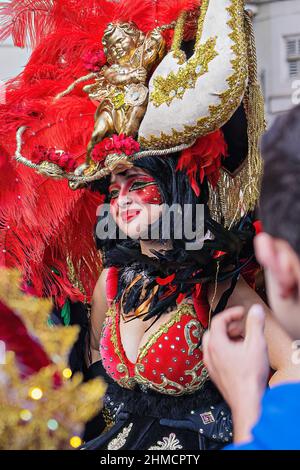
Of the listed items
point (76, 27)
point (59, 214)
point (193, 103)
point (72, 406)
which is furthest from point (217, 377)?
point (76, 27)

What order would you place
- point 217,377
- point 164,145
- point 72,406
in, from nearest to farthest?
point 217,377, point 72,406, point 164,145

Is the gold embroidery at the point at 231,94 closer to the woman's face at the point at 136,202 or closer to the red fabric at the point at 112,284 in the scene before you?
the woman's face at the point at 136,202

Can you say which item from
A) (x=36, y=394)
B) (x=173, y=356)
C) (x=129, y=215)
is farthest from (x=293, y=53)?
(x=36, y=394)

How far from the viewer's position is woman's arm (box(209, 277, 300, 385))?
1654 mm

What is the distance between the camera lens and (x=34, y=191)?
215 centimetres

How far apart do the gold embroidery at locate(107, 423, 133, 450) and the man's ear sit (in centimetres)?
110

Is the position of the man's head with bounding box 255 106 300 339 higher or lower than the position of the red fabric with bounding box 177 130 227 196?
higher

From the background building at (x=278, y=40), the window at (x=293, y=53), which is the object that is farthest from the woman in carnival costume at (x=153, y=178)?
the window at (x=293, y=53)

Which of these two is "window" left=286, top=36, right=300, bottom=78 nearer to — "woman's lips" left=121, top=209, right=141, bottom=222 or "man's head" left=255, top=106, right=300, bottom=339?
"woman's lips" left=121, top=209, right=141, bottom=222

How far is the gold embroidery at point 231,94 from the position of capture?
5.75 ft

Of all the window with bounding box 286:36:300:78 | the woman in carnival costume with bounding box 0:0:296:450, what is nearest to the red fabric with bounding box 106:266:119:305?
the woman in carnival costume with bounding box 0:0:296:450

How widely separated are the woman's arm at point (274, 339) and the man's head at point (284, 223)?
704 mm
